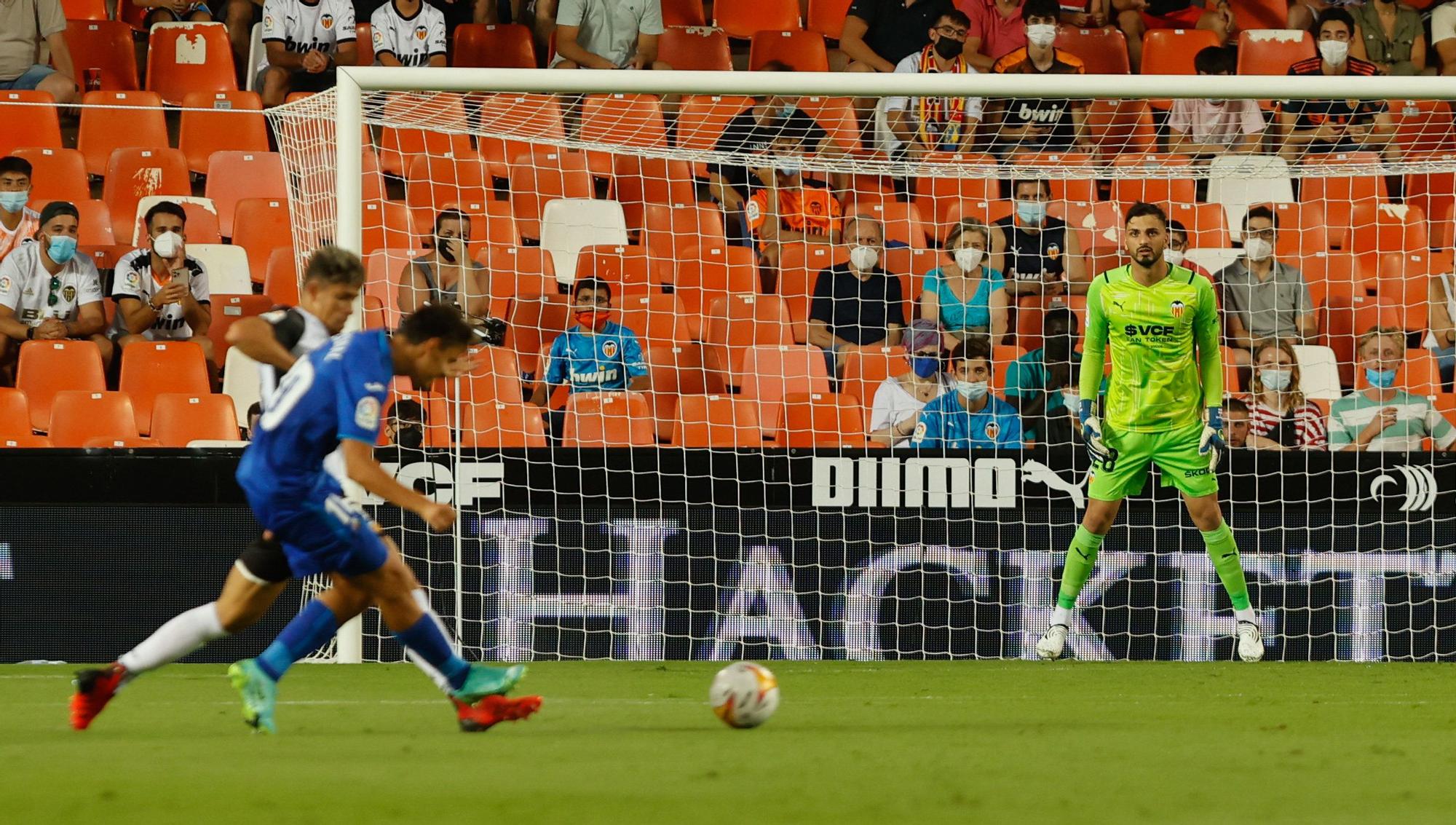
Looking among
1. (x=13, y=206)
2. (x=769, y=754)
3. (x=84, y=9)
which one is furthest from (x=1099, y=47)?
(x=769, y=754)

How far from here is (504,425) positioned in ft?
28.7

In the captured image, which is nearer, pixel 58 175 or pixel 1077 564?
pixel 1077 564

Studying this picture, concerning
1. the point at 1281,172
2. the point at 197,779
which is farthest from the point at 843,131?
the point at 197,779

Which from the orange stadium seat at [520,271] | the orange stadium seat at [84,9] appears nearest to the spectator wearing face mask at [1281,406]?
the orange stadium seat at [520,271]

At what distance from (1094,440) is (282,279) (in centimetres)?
488

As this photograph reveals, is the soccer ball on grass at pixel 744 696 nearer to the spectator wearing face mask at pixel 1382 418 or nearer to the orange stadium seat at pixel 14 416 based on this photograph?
the spectator wearing face mask at pixel 1382 418

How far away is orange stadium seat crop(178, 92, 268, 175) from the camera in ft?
37.2

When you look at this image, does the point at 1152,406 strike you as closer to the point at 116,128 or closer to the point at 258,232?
the point at 258,232

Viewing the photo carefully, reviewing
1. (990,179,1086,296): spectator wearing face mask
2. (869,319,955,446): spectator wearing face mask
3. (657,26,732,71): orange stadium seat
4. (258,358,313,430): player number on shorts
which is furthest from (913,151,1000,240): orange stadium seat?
(258,358,313,430): player number on shorts

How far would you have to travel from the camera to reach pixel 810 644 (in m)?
8.13

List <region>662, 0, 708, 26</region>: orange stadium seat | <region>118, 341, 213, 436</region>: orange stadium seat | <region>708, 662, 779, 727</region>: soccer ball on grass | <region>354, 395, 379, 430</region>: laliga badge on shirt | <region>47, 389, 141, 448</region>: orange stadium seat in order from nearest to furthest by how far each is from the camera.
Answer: <region>354, 395, 379, 430</region>: laliga badge on shirt < <region>708, 662, 779, 727</region>: soccer ball on grass < <region>47, 389, 141, 448</region>: orange stadium seat < <region>118, 341, 213, 436</region>: orange stadium seat < <region>662, 0, 708, 26</region>: orange stadium seat

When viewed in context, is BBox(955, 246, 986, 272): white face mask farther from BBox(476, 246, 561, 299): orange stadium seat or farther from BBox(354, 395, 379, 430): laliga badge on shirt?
BBox(354, 395, 379, 430): laliga badge on shirt

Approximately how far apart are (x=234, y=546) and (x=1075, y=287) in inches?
195

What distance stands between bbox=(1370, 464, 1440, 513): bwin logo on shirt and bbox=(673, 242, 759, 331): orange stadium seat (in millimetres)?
3637
